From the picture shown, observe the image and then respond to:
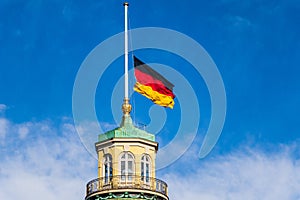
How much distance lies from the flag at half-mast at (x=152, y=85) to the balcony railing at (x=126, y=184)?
854 cm

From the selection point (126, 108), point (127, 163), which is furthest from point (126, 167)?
point (126, 108)

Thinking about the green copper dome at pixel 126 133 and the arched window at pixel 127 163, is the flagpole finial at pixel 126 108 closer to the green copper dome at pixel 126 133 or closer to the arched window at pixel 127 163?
the green copper dome at pixel 126 133

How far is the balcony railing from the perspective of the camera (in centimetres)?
8775

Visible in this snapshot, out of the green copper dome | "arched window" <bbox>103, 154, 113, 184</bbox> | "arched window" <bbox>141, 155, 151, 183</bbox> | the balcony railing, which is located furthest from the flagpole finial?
the balcony railing

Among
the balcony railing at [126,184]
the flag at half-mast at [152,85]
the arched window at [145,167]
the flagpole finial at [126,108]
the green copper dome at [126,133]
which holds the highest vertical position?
the flag at half-mast at [152,85]

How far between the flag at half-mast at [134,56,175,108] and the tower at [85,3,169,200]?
325 centimetres

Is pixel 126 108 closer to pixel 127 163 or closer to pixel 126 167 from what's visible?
pixel 127 163

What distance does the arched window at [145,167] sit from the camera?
89438mm

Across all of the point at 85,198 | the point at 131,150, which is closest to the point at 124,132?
the point at 131,150

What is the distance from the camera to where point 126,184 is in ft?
288

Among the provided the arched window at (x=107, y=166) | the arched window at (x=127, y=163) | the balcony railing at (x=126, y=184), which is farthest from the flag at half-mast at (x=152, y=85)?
the balcony railing at (x=126, y=184)

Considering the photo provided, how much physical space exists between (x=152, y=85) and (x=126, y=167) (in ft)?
30.6

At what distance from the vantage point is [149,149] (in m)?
91.0

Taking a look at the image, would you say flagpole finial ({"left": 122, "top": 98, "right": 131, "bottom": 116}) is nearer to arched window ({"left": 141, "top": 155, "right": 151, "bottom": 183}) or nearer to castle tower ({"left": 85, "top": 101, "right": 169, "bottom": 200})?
castle tower ({"left": 85, "top": 101, "right": 169, "bottom": 200})
